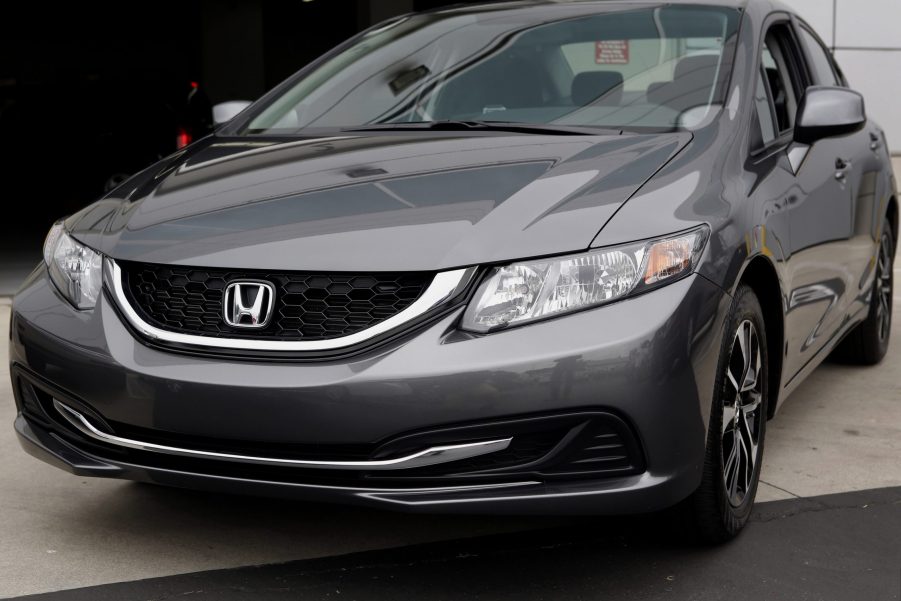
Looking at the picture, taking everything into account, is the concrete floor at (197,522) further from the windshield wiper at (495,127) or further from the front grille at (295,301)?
the windshield wiper at (495,127)

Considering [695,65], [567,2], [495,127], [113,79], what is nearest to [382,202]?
[495,127]

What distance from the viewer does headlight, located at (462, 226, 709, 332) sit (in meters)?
2.63

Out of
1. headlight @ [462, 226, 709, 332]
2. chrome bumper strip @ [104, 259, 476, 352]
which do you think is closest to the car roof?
headlight @ [462, 226, 709, 332]

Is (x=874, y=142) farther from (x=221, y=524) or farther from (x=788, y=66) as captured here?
(x=221, y=524)

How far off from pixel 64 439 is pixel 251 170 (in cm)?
85

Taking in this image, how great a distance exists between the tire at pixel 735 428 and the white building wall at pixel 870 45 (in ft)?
31.0

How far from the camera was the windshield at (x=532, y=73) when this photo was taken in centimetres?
363

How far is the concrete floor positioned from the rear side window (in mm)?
1414

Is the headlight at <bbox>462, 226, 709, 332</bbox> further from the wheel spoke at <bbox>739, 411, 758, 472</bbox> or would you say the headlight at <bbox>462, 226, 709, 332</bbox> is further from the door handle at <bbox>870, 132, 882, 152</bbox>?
the door handle at <bbox>870, 132, 882, 152</bbox>

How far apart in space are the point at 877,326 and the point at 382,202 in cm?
322

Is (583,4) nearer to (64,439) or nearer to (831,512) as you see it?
(831,512)

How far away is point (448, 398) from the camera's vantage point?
8.39 feet

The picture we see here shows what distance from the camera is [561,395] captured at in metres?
2.58

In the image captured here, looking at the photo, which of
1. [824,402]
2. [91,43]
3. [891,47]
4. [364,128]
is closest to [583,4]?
[364,128]
